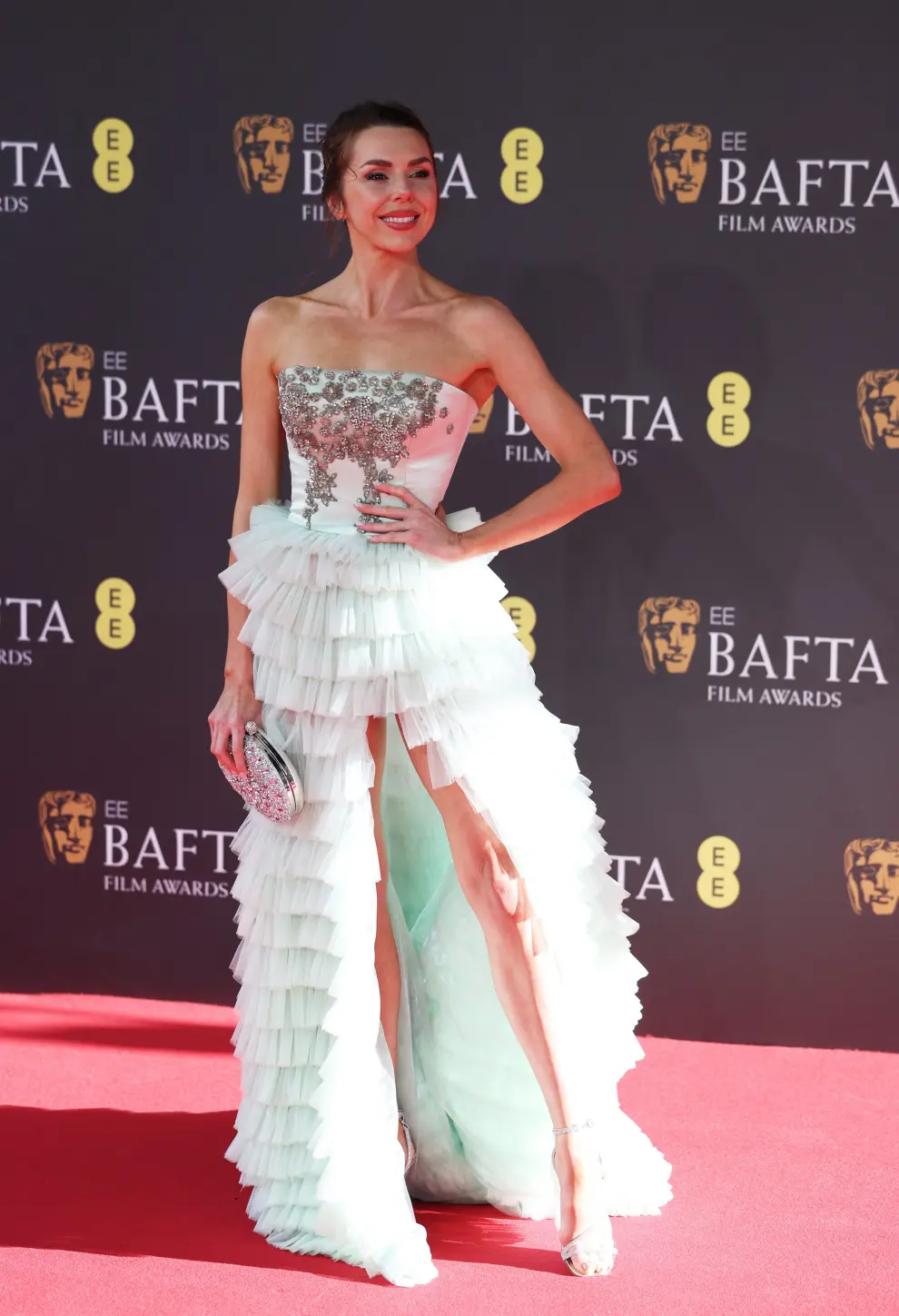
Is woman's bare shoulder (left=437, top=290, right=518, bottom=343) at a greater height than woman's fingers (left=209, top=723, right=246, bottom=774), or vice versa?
woman's bare shoulder (left=437, top=290, right=518, bottom=343)

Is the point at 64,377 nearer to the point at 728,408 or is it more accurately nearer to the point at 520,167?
the point at 520,167

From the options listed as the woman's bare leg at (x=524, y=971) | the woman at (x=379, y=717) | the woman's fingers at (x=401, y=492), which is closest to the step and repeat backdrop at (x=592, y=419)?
the woman at (x=379, y=717)

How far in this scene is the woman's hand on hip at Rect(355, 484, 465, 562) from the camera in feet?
8.51

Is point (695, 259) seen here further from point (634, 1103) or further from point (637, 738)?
point (634, 1103)

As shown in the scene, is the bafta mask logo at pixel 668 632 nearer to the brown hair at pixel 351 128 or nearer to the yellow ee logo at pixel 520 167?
the yellow ee logo at pixel 520 167

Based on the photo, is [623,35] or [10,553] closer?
[623,35]

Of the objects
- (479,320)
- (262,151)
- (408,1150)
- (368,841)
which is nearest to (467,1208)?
(408,1150)

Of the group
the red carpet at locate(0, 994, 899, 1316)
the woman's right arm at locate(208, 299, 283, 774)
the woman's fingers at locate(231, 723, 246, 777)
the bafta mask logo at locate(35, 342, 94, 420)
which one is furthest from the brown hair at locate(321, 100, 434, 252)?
the red carpet at locate(0, 994, 899, 1316)

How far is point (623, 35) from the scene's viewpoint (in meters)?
3.59

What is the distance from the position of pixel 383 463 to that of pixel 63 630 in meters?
1.72

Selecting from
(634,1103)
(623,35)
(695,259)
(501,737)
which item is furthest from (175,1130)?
(623,35)

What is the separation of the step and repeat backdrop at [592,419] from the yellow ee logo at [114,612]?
0.03 ft

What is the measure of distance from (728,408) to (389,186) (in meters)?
1.33

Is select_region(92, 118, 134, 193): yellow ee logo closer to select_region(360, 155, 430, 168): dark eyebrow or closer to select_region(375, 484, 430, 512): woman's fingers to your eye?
select_region(360, 155, 430, 168): dark eyebrow
